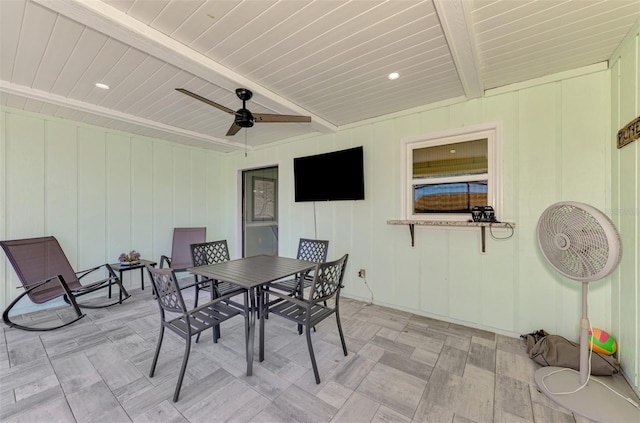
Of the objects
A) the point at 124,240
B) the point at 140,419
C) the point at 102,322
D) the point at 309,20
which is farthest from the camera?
the point at 124,240

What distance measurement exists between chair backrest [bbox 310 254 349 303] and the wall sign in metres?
2.19

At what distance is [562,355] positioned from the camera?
6.69 ft

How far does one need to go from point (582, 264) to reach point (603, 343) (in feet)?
3.17

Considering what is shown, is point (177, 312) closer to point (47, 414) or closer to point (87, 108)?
point (47, 414)

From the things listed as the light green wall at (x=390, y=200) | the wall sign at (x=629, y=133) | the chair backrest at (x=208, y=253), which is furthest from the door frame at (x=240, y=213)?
the wall sign at (x=629, y=133)

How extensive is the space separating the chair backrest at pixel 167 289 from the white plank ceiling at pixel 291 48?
5.30 ft

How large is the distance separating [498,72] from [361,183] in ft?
5.84

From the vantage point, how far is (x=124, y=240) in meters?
3.99

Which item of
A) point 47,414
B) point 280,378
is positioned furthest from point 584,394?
point 47,414

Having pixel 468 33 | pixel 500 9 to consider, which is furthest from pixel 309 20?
pixel 500 9

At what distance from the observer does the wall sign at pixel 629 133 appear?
1.71m

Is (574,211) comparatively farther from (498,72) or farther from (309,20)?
(309,20)

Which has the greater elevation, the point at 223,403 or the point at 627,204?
the point at 627,204

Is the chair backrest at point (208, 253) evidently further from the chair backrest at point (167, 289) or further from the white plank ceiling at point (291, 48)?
the white plank ceiling at point (291, 48)
